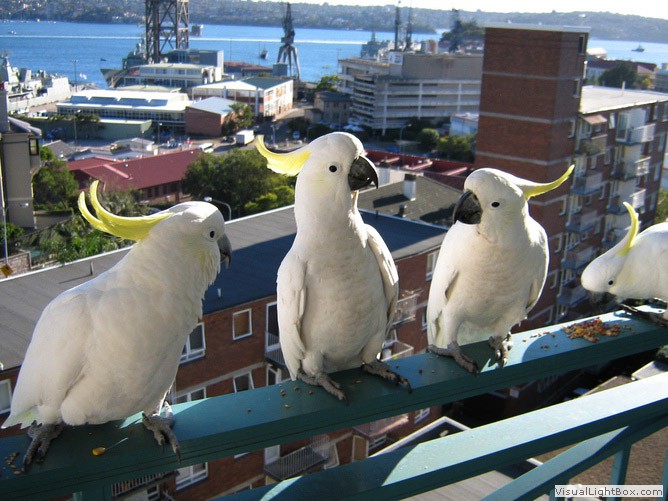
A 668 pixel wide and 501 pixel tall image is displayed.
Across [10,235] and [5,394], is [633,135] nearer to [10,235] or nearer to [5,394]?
[10,235]

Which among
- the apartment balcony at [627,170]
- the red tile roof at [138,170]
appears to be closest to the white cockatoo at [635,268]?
the apartment balcony at [627,170]

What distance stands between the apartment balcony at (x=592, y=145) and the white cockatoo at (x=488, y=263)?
10.2 metres

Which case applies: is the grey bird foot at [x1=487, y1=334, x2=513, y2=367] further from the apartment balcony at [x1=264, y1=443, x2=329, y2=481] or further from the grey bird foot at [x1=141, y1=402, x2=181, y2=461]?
the apartment balcony at [x1=264, y1=443, x2=329, y2=481]

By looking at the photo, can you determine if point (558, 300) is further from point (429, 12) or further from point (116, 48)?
point (429, 12)

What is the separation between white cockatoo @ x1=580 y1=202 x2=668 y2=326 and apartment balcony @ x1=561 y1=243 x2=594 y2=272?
9.80 meters

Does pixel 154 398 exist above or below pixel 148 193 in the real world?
above

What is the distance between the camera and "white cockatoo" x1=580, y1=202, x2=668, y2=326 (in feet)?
6.68

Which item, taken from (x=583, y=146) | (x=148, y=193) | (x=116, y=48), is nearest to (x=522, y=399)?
(x=583, y=146)

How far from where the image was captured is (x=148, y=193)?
17.5 meters

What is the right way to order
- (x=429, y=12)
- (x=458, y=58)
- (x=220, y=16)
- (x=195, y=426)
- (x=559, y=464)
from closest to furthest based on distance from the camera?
(x=195, y=426) → (x=559, y=464) → (x=458, y=58) → (x=220, y=16) → (x=429, y=12)

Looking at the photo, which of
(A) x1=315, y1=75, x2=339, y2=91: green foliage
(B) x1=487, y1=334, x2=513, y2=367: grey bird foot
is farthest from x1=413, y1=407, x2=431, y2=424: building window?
(A) x1=315, y1=75, x2=339, y2=91: green foliage

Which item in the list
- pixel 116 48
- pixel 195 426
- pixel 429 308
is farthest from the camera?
pixel 116 48

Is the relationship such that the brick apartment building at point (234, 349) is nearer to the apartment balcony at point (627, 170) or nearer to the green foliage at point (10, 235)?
the green foliage at point (10, 235)

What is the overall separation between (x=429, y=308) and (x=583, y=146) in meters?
10.4
